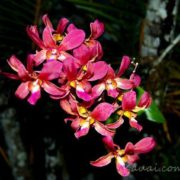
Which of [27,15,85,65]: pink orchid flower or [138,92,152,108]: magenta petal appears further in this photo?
[138,92,152,108]: magenta petal

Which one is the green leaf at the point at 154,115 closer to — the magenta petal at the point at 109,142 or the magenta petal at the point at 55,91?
the magenta petal at the point at 109,142

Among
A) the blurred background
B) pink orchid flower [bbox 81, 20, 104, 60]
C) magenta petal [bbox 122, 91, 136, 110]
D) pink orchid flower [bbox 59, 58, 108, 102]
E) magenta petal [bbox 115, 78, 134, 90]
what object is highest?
pink orchid flower [bbox 81, 20, 104, 60]

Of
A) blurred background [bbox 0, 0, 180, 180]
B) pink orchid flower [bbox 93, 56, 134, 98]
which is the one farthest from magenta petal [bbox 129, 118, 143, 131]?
blurred background [bbox 0, 0, 180, 180]

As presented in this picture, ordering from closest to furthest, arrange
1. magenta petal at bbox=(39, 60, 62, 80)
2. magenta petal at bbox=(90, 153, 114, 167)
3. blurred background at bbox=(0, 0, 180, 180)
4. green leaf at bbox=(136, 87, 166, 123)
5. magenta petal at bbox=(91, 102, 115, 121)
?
magenta petal at bbox=(39, 60, 62, 80), magenta petal at bbox=(91, 102, 115, 121), magenta petal at bbox=(90, 153, 114, 167), green leaf at bbox=(136, 87, 166, 123), blurred background at bbox=(0, 0, 180, 180)

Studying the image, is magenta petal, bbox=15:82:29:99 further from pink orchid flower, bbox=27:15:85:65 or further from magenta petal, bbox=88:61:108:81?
magenta petal, bbox=88:61:108:81

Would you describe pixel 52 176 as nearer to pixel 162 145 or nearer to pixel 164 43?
pixel 162 145

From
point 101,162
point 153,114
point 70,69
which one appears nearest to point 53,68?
A: point 70,69

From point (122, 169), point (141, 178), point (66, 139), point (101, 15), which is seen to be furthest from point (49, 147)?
point (122, 169)
